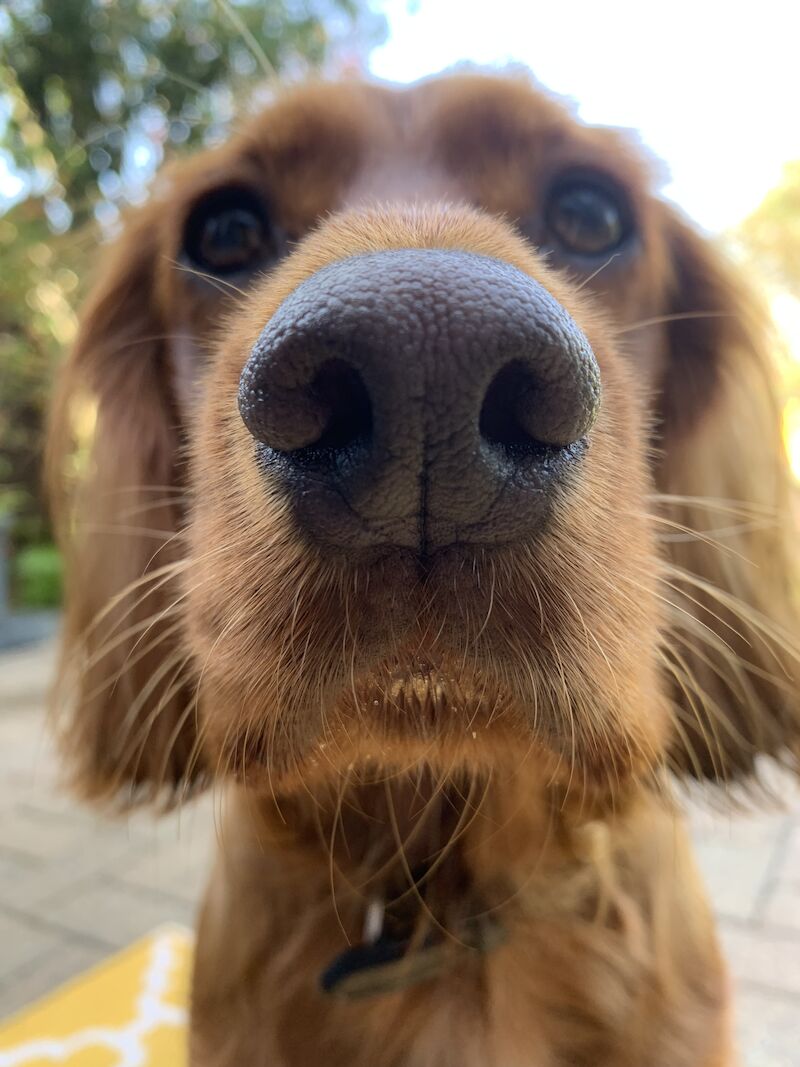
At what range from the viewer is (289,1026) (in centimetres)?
98

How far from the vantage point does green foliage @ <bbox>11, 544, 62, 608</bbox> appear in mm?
6219

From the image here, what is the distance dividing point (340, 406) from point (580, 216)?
0.71m

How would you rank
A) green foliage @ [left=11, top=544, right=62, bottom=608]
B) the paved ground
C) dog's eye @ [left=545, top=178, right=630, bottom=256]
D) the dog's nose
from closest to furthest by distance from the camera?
the dog's nose → dog's eye @ [left=545, top=178, right=630, bottom=256] → the paved ground → green foliage @ [left=11, top=544, right=62, bottom=608]

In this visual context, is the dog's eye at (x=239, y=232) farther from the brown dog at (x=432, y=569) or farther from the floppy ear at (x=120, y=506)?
the floppy ear at (x=120, y=506)

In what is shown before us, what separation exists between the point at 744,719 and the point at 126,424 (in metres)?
0.99

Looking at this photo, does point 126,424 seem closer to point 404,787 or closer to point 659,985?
point 404,787

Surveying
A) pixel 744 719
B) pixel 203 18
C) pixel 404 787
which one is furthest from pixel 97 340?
pixel 203 18

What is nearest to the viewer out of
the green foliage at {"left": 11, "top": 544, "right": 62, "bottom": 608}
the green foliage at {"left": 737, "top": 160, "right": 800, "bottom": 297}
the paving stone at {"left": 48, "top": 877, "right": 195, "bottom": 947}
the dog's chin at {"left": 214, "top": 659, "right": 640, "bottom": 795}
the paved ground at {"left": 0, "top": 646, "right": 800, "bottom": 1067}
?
the dog's chin at {"left": 214, "top": 659, "right": 640, "bottom": 795}

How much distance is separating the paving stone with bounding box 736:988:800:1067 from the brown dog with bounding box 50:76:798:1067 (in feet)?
2.25

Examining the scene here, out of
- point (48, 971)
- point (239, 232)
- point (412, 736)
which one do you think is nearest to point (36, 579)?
point (48, 971)

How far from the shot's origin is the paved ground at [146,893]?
174cm

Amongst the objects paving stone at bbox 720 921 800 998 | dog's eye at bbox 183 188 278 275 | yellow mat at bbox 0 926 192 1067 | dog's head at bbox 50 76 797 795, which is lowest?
yellow mat at bbox 0 926 192 1067

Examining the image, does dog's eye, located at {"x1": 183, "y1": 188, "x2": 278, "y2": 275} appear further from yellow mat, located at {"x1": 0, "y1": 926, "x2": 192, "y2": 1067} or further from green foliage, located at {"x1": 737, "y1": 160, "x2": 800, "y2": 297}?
yellow mat, located at {"x1": 0, "y1": 926, "x2": 192, "y2": 1067}

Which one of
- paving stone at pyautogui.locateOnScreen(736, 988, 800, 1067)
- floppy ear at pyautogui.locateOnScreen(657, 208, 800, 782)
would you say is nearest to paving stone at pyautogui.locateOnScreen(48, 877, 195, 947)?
paving stone at pyautogui.locateOnScreen(736, 988, 800, 1067)
